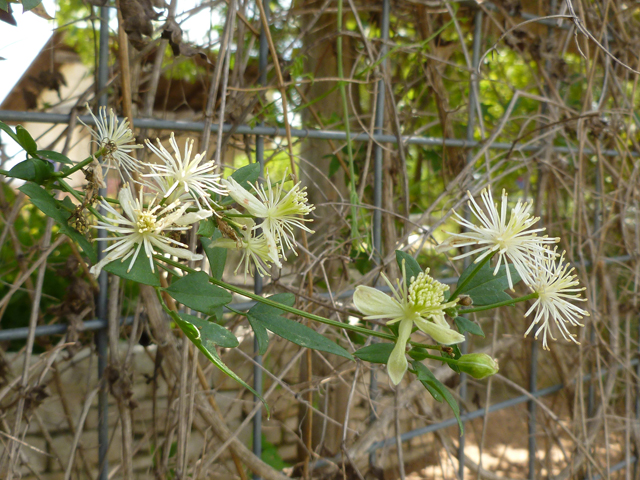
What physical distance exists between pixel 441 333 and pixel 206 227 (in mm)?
251

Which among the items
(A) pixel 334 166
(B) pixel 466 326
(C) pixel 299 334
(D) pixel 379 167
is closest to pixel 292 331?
(C) pixel 299 334

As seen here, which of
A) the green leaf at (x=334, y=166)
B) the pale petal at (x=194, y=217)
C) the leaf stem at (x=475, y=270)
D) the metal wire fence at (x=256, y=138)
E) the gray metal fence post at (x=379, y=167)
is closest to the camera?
the pale petal at (x=194, y=217)

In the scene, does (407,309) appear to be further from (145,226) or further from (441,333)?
(145,226)

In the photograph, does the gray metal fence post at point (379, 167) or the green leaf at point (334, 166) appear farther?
the green leaf at point (334, 166)

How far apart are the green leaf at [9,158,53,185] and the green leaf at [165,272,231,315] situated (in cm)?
18

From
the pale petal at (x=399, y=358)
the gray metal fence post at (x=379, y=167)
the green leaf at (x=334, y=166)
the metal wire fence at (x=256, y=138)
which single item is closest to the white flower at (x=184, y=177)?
the pale petal at (x=399, y=358)

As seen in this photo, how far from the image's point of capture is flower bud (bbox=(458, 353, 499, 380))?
1.77 feet

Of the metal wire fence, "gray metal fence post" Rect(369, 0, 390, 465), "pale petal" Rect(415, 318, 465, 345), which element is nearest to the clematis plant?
"pale petal" Rect(415, 318, 465, 345)

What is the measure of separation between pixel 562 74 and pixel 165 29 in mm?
1208

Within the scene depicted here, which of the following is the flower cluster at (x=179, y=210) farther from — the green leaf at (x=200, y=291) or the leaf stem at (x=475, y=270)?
the leaf stem at (x=475, y=270)

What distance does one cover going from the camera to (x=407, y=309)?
1.83 feet

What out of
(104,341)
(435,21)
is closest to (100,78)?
(104,341)

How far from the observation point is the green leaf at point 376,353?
1.92 ft

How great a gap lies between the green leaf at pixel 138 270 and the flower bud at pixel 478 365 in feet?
1.03
